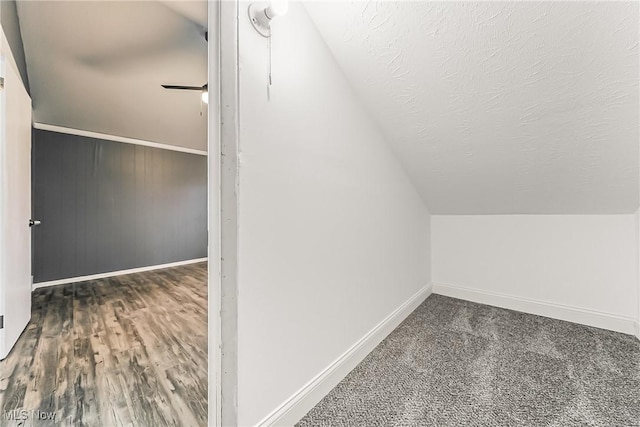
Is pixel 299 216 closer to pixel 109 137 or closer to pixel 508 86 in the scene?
pixel 508 86

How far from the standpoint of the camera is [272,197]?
103 centimetres

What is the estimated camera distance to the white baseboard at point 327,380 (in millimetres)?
1066

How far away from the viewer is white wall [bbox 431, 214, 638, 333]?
78.2 inches

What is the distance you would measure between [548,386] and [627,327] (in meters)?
1.30

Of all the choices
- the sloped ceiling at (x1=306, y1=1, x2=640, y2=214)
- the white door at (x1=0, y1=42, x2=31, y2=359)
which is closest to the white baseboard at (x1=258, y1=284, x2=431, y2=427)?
the sloped ceiling at (x1=306, y1=1, x2=640, y2=214)

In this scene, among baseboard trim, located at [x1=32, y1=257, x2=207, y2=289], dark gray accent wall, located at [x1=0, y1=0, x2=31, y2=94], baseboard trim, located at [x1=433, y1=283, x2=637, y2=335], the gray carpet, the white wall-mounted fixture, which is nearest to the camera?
the white wall-mounted fixture

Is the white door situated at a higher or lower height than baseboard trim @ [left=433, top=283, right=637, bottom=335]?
higher

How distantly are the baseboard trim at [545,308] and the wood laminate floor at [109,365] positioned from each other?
255 cm

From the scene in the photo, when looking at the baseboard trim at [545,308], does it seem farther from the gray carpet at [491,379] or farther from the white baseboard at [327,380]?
the white baseboard at [327,380]

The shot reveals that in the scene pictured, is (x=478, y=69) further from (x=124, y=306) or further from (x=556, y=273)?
(x=124, y=306)

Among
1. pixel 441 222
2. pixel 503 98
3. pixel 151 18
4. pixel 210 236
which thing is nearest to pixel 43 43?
pixel 151 18

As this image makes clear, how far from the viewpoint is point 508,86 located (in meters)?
1.28

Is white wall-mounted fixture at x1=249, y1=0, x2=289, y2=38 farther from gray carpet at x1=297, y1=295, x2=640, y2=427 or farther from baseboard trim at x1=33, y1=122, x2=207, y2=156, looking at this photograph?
baseboard trim at x1=33, y1=122, x2=207, y2=156

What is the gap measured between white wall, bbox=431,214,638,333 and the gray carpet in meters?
0.23
